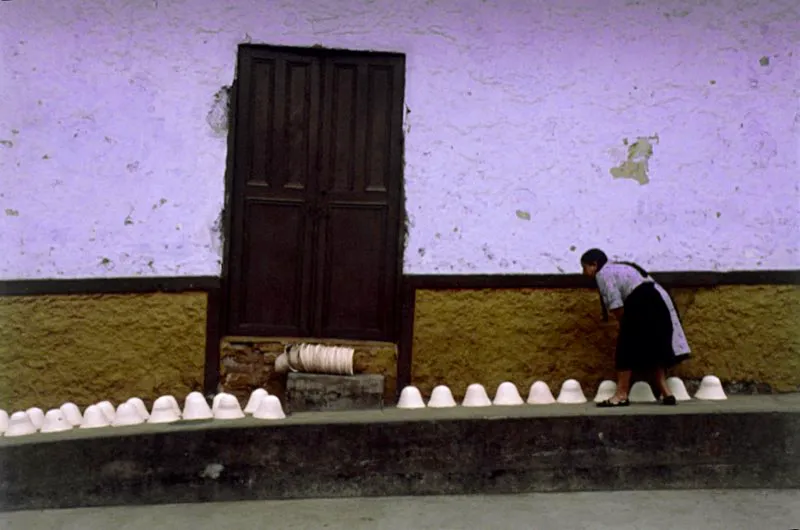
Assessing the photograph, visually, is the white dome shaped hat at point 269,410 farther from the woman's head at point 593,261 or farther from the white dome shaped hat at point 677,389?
the white dome shaped hat at point 677,389

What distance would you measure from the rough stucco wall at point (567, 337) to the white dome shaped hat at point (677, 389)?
20 centimetres

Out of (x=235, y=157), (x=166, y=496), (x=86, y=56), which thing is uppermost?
(x=86, y=56)

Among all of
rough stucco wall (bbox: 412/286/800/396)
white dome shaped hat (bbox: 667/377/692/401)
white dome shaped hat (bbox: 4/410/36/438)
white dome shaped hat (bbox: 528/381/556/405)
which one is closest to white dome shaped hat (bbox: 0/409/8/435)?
white dome shaped hat (bbox: 4/410/36/438)

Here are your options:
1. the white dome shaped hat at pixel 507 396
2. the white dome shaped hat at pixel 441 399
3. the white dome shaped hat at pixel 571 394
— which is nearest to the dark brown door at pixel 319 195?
the white dome shaped hat at pixel 441 399

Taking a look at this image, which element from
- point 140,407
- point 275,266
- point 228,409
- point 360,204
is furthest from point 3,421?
point 360,204

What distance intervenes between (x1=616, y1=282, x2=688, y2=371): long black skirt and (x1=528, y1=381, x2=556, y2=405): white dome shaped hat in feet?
1.86

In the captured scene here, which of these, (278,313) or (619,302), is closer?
(619,302)

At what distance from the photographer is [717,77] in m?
6.61

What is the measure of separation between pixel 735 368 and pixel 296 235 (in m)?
3.35

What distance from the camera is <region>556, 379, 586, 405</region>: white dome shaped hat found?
624 cm

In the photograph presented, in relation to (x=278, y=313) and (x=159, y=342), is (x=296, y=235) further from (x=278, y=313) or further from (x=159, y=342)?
(x=159, y=342)

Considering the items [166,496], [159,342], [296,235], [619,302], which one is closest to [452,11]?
[296,235]

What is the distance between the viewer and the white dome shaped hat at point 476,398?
6230 mm

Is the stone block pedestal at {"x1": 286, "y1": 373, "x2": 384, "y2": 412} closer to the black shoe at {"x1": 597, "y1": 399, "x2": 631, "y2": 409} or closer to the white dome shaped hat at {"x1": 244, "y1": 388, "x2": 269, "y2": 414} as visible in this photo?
the white dome shaped hat at {"x1": 244, "y1": 388, "x2": 269, "y2": 414}
